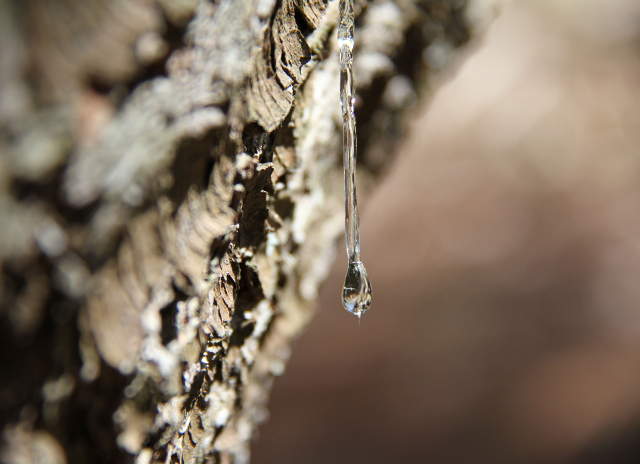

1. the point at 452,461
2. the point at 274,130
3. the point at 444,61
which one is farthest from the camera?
the point at 452,461

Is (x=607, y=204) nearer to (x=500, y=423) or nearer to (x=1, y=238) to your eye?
(x=500, y=423)

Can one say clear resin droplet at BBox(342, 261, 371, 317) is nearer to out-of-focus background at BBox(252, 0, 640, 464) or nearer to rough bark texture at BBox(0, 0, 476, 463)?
rough bark texture at BBox(0, 0, 476, 463)

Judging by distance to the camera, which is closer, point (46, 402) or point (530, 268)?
point (46, 402)

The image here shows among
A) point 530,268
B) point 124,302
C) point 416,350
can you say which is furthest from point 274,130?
point 530,268

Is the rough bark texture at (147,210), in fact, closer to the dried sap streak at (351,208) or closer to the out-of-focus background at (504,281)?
the dried sap streak at (351,208)

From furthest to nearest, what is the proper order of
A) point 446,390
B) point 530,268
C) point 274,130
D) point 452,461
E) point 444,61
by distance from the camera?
point 530,268, point 446,390, point 452,461, point 444,61, point 274,130

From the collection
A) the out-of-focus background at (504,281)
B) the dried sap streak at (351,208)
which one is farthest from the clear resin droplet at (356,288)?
the out-of-focus background at (504,281)
